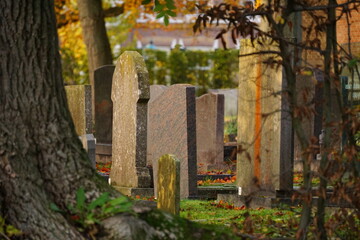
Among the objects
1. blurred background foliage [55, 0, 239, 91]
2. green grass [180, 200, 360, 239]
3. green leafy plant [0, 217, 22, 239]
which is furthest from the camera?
blurred background foliage [55, 0, 239, 91]

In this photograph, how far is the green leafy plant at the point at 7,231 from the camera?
6113 millimetres

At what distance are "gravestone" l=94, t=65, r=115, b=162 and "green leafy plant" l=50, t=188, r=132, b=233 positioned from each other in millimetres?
10229

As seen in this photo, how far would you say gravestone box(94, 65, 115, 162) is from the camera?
16.7m

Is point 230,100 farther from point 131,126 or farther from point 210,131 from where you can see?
point 131,126

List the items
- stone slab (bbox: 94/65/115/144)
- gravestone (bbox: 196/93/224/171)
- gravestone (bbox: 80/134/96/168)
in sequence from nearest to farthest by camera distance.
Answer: gravestone (bbox: 80/134/96/168), gravestone (bbox: 196/93/224/171), stone slab (bbox: 94/65/115/144)

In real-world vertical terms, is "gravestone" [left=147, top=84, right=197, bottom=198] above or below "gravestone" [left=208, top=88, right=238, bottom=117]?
below

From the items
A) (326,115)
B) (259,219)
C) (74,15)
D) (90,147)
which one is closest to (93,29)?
(74,15)

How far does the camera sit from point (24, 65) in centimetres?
654

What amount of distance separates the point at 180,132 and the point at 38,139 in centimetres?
537

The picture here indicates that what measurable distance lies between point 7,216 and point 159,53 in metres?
26.7

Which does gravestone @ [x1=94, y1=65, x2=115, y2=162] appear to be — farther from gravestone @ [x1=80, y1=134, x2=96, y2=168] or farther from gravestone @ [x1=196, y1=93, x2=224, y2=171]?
gravestone @ [x1=80, y1=134, x2=96, y2=168]

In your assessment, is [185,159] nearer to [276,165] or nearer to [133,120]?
[133,120]

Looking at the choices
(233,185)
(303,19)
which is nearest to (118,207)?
(233,185)

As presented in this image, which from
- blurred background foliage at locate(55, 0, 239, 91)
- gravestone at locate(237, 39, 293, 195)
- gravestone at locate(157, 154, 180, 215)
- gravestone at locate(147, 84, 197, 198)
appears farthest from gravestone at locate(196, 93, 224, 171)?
blurred background foliage at locate(55, 0, 239, 91)
